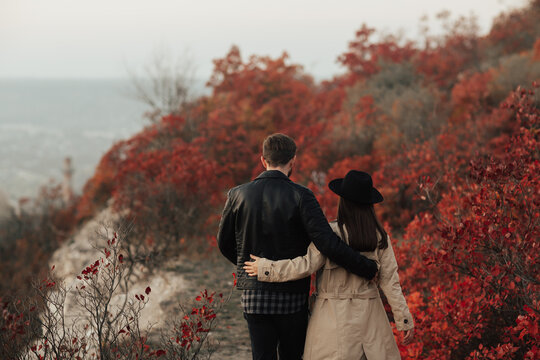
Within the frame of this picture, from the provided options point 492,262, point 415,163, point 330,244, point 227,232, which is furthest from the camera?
point 415,163

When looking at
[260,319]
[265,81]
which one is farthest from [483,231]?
[265,81]

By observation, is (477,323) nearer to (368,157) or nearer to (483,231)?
(483,231)

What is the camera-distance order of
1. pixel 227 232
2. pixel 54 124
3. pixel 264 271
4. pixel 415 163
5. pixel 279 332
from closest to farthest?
pixel 264 271
pixel 279 332
pixel 227 232
pixel 415 163
pixel 54 124

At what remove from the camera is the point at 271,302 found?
3.16 metres

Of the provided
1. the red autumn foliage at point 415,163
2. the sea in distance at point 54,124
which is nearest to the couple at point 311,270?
the red autumn foliage at point 415,163

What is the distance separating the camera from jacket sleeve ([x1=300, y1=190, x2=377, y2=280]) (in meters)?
3.02

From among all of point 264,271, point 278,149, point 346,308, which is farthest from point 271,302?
point 278,149

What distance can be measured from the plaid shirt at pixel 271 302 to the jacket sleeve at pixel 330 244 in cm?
38

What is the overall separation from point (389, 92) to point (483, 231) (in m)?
14.5

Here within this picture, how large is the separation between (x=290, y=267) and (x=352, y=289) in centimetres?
42

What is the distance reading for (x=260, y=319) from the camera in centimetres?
321

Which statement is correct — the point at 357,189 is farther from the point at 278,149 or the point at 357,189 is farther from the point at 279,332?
the point at 279,332

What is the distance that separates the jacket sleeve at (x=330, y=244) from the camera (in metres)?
3.02

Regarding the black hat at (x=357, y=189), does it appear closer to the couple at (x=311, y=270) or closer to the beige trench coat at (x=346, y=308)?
the couple at (x=311, y=270)
